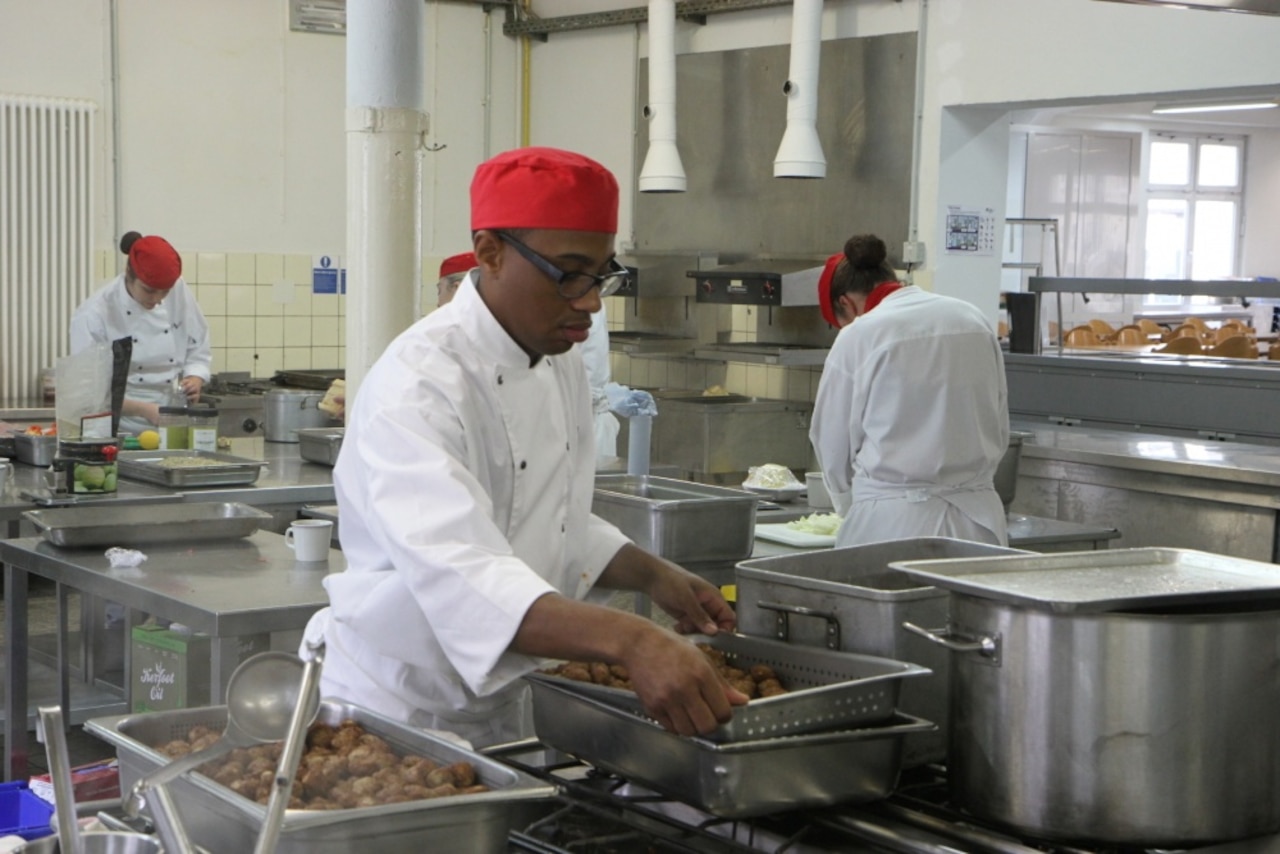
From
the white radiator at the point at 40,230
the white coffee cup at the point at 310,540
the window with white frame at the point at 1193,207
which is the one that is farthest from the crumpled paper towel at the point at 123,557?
the window with white frame at the point at 1193,207

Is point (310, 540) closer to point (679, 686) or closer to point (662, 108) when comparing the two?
point (679, 686)

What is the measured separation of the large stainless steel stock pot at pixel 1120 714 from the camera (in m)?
1.68

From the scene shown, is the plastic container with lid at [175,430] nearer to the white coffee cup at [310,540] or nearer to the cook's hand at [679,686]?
the white coffee cup at [310,540]

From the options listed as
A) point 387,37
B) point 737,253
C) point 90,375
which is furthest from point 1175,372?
point 90,375

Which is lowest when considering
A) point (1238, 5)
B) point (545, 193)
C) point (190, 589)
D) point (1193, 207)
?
point (190, 589)

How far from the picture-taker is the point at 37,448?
5.27 m

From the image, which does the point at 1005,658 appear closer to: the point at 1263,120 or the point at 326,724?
the point at 326,724

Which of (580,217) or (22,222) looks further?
(22,222)

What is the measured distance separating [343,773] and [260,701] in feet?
0.53

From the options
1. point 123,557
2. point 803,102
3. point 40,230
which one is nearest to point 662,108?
point 803,102

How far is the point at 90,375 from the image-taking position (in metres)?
4.68

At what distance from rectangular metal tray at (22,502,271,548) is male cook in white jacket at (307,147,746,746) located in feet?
5.35

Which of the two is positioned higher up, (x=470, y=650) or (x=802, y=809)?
(x=470, y=650)

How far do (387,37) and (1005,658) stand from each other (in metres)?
3.16
